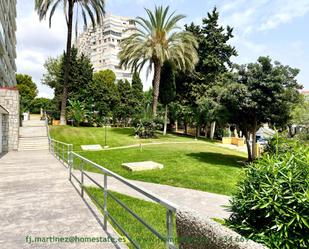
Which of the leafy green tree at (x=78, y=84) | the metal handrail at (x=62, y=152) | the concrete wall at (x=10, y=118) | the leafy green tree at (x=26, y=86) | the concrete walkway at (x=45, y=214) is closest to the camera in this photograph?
the concrete walkway at (x=45, y=214)

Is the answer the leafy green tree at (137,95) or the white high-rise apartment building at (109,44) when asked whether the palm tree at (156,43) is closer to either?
the leafy green tree at (137,95)

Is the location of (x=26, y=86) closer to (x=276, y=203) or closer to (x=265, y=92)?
(x=265, y=92)

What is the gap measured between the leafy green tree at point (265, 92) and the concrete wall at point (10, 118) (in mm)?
14879

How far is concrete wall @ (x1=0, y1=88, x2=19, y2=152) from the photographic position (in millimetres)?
21797

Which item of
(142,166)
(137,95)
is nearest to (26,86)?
(137,95)

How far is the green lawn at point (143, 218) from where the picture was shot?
17.4ft

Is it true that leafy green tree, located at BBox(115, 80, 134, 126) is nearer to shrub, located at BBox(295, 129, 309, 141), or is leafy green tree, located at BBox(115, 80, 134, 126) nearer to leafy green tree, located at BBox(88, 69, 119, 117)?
leafy green tree, located at BBox(88, 69, 119, 117)

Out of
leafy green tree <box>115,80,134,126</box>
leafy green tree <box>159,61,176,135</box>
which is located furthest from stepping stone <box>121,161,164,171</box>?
leafy green tree <box>115,80,134,126</box>

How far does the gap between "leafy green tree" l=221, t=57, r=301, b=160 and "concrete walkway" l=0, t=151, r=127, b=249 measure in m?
11.0

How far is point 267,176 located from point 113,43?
363 feet

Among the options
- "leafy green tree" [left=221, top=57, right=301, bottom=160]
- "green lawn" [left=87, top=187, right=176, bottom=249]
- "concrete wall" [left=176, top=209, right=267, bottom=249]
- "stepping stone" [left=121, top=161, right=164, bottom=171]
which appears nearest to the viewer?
"concrete wall" [left=176, top=209, right=267, bottom=249]

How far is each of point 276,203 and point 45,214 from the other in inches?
186

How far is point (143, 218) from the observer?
6.72 metres

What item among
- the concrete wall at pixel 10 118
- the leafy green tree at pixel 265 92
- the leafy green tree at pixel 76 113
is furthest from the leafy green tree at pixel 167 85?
the leafy green tree at pixel 265 92
